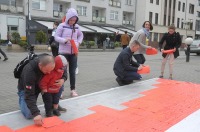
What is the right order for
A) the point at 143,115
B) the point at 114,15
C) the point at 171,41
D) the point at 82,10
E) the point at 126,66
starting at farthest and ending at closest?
the point at 114,15 < the point at 82,10 < the point at 171,41 < the point at 126,66 < the point at 143,115

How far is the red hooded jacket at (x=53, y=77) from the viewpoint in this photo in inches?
154

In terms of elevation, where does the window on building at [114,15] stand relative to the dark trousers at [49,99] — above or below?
above

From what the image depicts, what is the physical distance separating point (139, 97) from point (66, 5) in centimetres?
3364

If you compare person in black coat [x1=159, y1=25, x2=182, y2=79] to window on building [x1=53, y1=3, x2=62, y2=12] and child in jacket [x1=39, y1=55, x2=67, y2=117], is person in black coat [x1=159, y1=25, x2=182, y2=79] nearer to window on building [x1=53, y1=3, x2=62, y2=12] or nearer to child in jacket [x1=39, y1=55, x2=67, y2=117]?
child in jacket [x1=39, y1=55, x2=67, y2=117]

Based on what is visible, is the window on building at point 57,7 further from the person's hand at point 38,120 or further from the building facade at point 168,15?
the person's hand at point 38,120

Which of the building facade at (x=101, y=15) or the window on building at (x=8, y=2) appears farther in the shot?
the building facade at (x=101, y=15)

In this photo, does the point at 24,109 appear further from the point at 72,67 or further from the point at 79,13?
the point at 79,13

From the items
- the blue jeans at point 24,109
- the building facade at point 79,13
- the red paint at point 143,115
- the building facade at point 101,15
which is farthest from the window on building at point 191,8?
the blue jeans at point 24,109

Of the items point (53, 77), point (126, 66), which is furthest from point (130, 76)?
point (53, 77)

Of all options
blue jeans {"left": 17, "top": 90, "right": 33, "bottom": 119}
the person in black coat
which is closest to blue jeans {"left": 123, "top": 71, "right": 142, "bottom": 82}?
the person in black coat

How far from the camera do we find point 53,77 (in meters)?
4.04

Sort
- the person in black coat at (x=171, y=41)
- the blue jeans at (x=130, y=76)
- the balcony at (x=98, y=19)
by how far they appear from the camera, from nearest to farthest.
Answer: the blue jeans at (x=130, y=76)
the person in black coat at (x=171, y=41)
the balcony at (x=98, y=19)

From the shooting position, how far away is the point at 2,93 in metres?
5.73

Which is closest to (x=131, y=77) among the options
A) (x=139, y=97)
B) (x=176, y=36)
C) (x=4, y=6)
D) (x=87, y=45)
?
(x=139, y=97)
